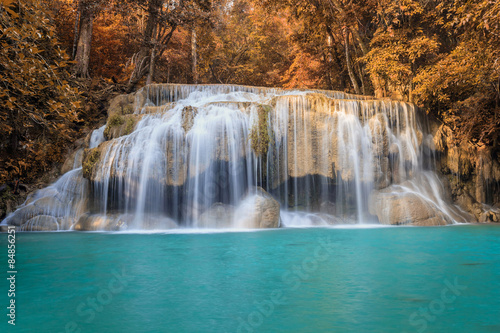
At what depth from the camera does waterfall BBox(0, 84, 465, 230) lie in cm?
1135

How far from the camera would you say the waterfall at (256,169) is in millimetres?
11352

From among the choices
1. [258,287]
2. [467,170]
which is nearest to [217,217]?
[258,287]

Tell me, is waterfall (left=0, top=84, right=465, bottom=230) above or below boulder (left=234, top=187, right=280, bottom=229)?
above

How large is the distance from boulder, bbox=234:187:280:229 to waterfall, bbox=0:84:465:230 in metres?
0.04

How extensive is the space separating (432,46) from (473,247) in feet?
35.7

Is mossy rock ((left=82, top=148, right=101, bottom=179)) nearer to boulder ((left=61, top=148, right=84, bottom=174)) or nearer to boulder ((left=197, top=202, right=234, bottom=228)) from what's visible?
boulder ((left=61, top=148, right=84, bottom=174))

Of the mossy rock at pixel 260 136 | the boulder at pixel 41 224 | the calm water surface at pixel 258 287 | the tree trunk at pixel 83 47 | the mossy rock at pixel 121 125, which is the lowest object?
the calm water surface at pixel 258 287

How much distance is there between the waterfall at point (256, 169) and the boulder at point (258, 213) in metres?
0.04

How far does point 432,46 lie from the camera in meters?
15.2

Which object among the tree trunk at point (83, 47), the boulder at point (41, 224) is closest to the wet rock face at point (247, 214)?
the boulder at point (41, 224)

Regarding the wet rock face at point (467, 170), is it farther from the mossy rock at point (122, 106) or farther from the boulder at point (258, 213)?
the mossy rock at point (122, 106)

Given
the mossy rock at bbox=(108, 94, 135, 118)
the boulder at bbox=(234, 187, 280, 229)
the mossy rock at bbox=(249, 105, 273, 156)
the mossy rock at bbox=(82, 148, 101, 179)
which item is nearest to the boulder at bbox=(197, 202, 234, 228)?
the boulder at bbox=(234, 187, 280, 229)

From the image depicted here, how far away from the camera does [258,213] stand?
Answer: 11.1 metres

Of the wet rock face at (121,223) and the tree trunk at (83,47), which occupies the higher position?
the tree trunk at (83,47)
